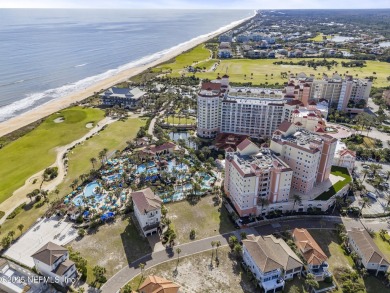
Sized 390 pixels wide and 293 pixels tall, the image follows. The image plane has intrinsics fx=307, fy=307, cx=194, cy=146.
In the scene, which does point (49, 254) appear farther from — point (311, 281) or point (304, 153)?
point (304, 153)

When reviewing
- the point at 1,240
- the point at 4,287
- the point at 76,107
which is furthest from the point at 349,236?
the point at 76,107

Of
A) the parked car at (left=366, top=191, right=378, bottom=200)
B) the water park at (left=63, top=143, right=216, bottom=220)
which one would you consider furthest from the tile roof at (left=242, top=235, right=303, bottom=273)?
the parked car at (left=366, top=191, right=378, bottom=200)

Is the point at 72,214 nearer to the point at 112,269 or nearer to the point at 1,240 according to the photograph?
the point at 1,240

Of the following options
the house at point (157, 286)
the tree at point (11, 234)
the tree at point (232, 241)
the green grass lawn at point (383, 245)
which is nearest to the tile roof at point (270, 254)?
the tree at point (232, 241)

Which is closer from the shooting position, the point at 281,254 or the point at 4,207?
the point at 281,254

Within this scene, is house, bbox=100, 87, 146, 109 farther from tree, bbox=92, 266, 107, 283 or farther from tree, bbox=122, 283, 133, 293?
tree, bbox=122, 283, 133, 293
